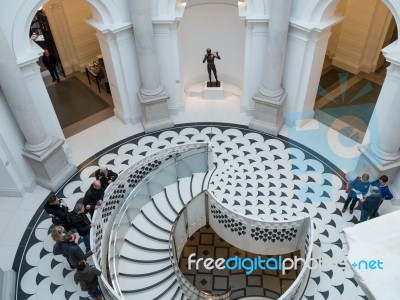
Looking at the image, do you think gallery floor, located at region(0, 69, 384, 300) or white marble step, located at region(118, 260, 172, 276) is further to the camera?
white marble step, located at region(118, 260, 172, 276)

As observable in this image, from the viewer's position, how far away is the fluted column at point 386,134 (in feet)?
26.3

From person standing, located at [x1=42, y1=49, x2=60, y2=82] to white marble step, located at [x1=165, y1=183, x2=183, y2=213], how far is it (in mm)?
7373

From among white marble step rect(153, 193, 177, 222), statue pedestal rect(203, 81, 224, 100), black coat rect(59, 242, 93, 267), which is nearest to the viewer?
black coat rect(59, 242, 93, 267)

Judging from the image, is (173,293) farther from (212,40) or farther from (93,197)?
(212,40)

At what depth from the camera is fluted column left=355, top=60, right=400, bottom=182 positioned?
8031 mm

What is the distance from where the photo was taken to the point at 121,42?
10.2 meters

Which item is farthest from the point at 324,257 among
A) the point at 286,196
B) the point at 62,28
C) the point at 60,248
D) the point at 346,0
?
the point at 62,28

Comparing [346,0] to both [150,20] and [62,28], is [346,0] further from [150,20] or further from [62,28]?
[62,28]

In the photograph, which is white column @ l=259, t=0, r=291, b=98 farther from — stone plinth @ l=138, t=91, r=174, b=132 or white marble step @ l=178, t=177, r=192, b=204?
white marble step @ l=178, t=177, r=192, b=204

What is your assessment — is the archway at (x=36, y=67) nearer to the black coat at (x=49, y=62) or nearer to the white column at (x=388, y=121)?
the black coat at (x=49, y=62)

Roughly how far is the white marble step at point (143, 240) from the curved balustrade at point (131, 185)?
0.69 m

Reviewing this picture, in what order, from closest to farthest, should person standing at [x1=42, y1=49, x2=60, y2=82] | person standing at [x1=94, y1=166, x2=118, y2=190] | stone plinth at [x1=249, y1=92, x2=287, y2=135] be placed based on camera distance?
person standing at [x1=94, y1=166, x2=118, y2=190], stone plinth at [x1=249, y1=92, x2=287, y2=135], person standing at [x1=42, y1=49, x2=60, y2=82]

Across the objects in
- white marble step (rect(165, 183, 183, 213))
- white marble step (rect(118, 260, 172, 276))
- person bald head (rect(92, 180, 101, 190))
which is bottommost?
white marble step (rect(118, 260, 172, 276))

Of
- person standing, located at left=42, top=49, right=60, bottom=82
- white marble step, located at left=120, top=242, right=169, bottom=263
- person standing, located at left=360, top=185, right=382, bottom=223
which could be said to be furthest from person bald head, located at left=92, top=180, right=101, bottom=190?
person standing, located at left=42, top=49, right=60, bottom=82
